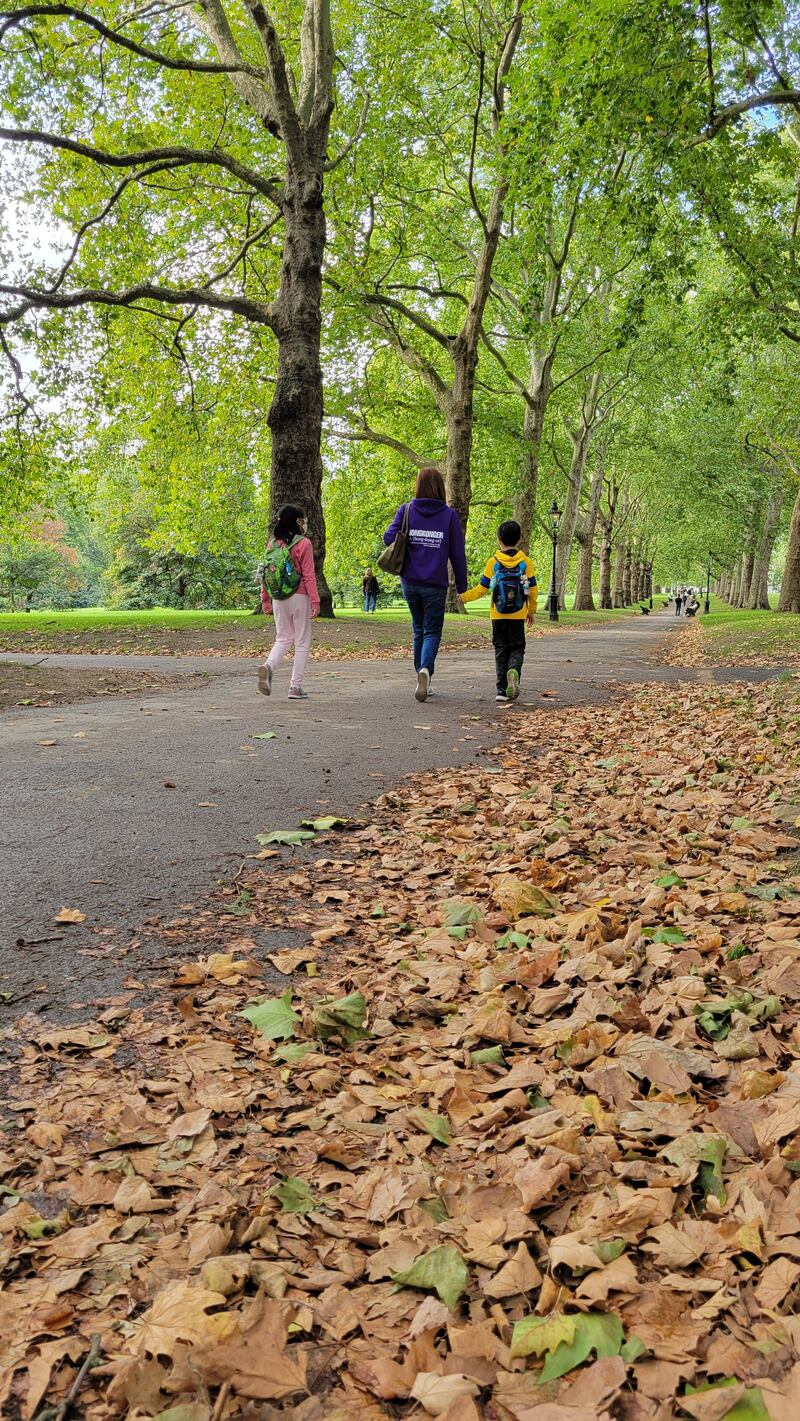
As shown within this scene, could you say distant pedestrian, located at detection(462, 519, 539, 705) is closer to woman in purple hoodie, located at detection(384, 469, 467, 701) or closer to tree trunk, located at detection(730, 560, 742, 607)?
woman in purple hoodie, located at detection(384, 469, 467, 701)

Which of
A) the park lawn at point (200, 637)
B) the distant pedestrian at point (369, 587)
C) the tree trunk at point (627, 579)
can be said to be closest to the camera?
the park lawn at point (200, 637)

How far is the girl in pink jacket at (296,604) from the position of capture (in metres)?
9.09

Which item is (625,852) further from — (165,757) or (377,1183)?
(165,757)

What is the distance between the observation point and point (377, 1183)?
2.20m

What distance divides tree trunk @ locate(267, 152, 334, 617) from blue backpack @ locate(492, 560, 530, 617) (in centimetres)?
682

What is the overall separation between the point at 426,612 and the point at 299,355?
27.6 feet

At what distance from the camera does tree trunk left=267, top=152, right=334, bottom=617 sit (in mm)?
15648

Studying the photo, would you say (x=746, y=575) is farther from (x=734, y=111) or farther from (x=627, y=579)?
(x=734, y=111)

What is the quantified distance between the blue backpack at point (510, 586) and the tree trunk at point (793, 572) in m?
20.7

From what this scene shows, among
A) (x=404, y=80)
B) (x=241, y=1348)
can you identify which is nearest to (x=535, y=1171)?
(x=241, y=1348)

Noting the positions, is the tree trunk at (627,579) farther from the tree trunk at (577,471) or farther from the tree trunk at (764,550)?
the tree trunk at (577,471)

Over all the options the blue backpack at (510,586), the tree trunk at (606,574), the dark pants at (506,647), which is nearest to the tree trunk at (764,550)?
the tree trunk at (606,574)

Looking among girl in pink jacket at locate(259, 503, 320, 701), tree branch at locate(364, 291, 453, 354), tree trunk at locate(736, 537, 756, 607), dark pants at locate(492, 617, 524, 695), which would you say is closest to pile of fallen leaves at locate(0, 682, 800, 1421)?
girl in pink jacket at locate(259, 503, 320, 701)

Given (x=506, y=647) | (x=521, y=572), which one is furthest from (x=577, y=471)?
(x=521, y=572)
